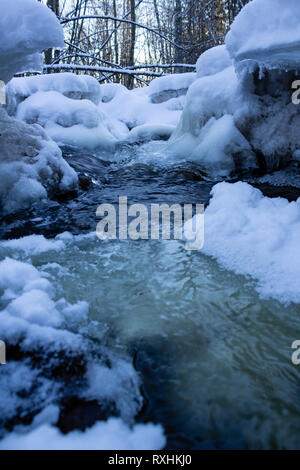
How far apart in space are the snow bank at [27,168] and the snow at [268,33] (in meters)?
2.03

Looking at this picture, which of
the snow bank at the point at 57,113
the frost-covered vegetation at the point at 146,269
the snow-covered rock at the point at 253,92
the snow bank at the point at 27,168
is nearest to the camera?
the frost-covered vegetation at the point at 146,269

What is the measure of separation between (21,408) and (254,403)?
745 mm

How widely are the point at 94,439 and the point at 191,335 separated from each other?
54 cm

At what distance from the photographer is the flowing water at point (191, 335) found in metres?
0.95

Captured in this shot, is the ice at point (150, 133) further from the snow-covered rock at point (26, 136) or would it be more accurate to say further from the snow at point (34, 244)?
the snow at point (34, 244)

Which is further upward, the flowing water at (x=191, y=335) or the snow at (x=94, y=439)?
the flowing water at (x=191, y=335)

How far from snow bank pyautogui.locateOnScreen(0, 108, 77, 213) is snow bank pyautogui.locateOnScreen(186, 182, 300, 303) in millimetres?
1570

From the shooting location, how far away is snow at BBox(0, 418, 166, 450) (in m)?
0.87

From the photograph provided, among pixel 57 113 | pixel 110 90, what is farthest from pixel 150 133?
pixel 110 90

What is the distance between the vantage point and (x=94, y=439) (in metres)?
0.89

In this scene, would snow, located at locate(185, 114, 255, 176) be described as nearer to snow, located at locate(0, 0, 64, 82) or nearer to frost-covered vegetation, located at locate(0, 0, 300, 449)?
frost-covered vegetation, located at locate(0, 0, 300, 449)

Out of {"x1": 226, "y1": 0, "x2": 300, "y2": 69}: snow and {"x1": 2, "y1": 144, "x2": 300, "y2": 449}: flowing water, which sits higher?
{"x1": 226, "y1": 0, "x2": 300, "y2": 69}: snow

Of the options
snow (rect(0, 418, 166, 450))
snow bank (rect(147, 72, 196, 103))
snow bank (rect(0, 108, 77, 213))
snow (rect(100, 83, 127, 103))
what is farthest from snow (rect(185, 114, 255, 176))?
snow (rect(100, 83, 127, 103))

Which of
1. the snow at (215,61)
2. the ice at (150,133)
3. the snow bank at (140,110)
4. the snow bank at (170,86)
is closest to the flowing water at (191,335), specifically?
the snow at (215,61)
